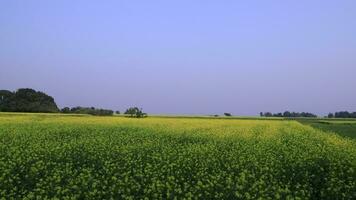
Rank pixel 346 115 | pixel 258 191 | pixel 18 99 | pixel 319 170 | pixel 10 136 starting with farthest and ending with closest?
pixel 346 115 < pixel 18 99 < pixel 10 136 < pixel 319 170 < pixel 258 191

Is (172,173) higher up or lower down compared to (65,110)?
lower down

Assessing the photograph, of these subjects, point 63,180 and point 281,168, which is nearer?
point 63,180

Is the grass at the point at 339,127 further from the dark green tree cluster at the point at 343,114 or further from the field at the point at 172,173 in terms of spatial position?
the dark green tree cluster at the point at 343,114

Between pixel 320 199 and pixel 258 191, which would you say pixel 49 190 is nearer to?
pixel 258 191

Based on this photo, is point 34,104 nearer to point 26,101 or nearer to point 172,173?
point 26,101

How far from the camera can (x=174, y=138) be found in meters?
23.0

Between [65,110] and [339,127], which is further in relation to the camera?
[65,110]

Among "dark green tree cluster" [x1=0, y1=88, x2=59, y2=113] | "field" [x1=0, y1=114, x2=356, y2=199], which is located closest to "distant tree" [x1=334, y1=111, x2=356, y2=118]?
"dark green tree cluster" [x1=0, y1=88, x2=59, y2=113]

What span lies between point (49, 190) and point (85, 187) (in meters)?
0.83

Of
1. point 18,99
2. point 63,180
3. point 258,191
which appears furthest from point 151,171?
point 18,99

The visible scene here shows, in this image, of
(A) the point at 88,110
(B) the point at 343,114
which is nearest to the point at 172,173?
(A) the point at 88,110

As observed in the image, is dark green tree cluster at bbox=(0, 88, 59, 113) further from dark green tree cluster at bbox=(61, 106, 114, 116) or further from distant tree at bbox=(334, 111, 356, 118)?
distant tree at bbox=(334, 111, 356, 118)

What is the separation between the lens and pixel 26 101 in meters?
81.8

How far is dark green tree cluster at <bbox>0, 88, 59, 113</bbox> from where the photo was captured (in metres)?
74.4
